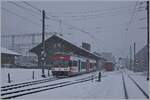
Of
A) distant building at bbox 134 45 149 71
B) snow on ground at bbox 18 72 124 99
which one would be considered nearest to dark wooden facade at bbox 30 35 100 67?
distant building at bbox 134 45 149 71

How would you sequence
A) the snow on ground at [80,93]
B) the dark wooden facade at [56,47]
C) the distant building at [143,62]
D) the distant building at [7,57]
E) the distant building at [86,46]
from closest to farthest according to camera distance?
1. the snow on ground at [80,93]
2. the distant building at [7,57]
3. the dark wooden facade at [56,47]
4. the distant building at [143,62]
5. the distant building at [86,46]

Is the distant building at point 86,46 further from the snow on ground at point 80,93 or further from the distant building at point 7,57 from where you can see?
the snow on ground at point 80,93

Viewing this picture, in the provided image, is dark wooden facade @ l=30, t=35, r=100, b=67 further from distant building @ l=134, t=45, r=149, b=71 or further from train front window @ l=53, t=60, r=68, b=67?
train front window @ l=53, t=60, r=68, b=67

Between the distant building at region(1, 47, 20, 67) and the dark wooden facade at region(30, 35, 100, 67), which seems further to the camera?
the dark wooden facade at region(30, 35, 100, 67)

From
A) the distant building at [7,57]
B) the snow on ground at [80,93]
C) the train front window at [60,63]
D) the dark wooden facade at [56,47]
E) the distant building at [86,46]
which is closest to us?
the snow on ground at [80,93]

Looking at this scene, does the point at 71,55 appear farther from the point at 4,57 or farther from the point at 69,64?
the point at 4,57

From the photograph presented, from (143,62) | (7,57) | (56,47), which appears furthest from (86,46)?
(7,57)

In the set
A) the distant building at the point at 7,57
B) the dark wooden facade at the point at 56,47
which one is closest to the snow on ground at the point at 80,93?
the dark wooden facade at the point at 56,47

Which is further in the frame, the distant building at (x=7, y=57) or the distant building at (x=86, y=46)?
the distant building at (x=86, y=46)

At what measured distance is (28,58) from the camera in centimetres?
11194

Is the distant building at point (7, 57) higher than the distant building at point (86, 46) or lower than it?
lower

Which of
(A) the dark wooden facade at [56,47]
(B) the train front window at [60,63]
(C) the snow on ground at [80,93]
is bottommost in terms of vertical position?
(C) the snow on ground at [80,93]

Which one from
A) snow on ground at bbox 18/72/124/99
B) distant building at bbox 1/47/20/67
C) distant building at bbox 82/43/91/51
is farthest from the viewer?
distant building at bbox 82/43/91/51

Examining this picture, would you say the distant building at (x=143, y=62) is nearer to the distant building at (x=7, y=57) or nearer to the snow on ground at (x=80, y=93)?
the distant building at (x=7, y=57)
